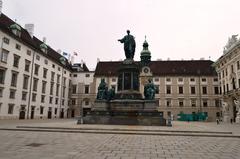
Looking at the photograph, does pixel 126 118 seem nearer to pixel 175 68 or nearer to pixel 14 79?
pixel 14 79

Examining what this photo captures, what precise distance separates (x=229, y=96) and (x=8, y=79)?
42.9m

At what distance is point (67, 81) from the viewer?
217 feet

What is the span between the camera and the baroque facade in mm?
44878

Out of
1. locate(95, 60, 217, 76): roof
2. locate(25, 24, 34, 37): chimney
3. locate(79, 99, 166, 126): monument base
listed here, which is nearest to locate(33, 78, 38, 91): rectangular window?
locate(25, 24, 34, 37): chimney

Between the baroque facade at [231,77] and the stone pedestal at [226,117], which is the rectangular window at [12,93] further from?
the stone pedestal at [226,117]

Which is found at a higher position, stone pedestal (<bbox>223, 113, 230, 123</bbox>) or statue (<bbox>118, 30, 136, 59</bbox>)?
statue (<bbox>118, 30, 136, 59</bbox>)

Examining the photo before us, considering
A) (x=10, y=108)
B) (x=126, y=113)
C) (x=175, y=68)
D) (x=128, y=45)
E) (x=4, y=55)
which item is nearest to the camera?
(x=126, y=113)

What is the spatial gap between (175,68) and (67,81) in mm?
32274

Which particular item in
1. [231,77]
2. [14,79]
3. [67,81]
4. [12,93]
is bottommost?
[12,93]

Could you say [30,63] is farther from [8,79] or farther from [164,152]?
[164,152]

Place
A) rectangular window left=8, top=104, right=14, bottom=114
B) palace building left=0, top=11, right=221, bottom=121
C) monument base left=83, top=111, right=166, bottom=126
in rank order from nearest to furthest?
monument base left=83, top=111, right=166, bottom=126, rectangular window left=8, top=104, right=14, bottom=114, palace building left=0, top=11, right=221, bottom=121

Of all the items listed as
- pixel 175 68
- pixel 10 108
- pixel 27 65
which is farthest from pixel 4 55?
pixel 175 68

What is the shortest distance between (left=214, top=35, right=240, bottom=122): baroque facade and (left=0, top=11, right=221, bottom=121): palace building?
7.63 ft

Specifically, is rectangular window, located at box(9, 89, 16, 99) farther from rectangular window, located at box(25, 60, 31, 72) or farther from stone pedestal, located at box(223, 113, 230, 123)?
stone pedestal, located at box(223, 113, 230, 123)
